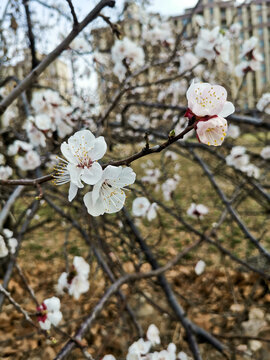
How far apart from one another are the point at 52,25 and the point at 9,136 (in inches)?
48.0

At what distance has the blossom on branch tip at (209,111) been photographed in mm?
625

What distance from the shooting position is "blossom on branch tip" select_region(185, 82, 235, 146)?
24.6 inches

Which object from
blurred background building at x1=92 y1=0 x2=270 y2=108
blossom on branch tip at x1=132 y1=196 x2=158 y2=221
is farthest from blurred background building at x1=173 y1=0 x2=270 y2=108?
blossom on branch tip at x1=132 y1=196 x2=158 y2=221

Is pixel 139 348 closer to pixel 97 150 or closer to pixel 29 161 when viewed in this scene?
pixel 97 150

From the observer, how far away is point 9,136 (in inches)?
116

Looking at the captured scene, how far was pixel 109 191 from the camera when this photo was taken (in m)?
0.84

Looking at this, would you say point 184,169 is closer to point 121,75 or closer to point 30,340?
point 121,75

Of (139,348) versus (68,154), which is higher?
(68,154)

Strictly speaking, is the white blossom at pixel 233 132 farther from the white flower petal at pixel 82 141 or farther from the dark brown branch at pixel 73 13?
the white flower petal at pixel 82 141

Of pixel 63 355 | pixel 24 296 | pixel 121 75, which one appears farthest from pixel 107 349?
pixel 121 75

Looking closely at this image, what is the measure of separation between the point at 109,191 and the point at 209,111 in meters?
0.35

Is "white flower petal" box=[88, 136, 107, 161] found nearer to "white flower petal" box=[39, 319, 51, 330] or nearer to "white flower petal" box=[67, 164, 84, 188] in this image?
"white flower petal" box=[67, 164, 84, 188]

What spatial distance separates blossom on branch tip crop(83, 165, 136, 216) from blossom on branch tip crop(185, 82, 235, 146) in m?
0.18

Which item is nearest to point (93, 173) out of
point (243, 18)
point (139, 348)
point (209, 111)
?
point (209, 111)
